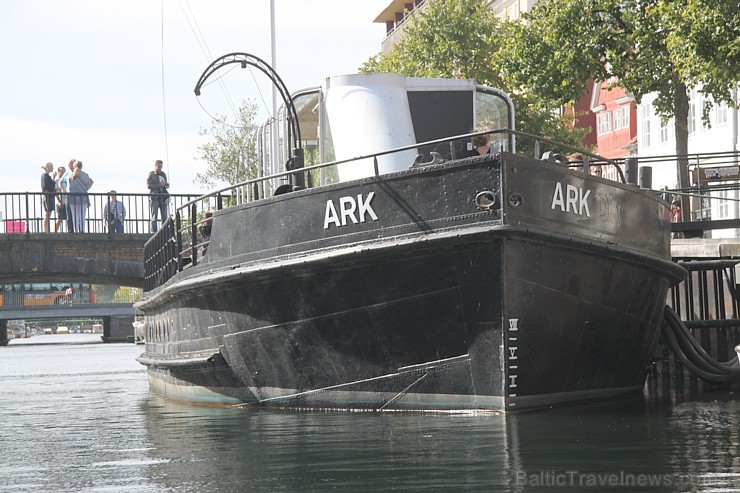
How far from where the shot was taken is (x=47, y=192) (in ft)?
88.2

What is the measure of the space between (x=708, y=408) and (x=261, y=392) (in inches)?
160

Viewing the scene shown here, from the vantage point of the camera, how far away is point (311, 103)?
12703 millimetres

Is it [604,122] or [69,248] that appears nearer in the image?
[69,248]

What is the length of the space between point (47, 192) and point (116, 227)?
6.49 feet

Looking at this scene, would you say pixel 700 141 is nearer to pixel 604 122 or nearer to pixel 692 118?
pixel 692 118

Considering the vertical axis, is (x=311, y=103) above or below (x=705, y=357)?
above

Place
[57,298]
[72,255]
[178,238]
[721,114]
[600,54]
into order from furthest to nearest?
1. [57,298]
2. [721,114]
3. [72,255]
4. [600,54]
5. [178,238]

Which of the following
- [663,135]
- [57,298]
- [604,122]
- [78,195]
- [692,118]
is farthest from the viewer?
[57,298]

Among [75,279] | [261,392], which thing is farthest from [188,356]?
[75,279]

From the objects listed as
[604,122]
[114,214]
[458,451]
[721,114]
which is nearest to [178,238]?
[458,451]

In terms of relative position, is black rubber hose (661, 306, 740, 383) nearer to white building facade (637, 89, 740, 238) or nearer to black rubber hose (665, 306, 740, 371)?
black rubber hose (665, 306, 740, 371)

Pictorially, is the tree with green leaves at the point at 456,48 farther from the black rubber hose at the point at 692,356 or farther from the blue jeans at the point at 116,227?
the black rubber hose at the point at 692,356

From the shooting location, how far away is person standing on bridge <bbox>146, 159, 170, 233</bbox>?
A: 27281 millimetres

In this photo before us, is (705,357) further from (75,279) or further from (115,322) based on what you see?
(115,322)
